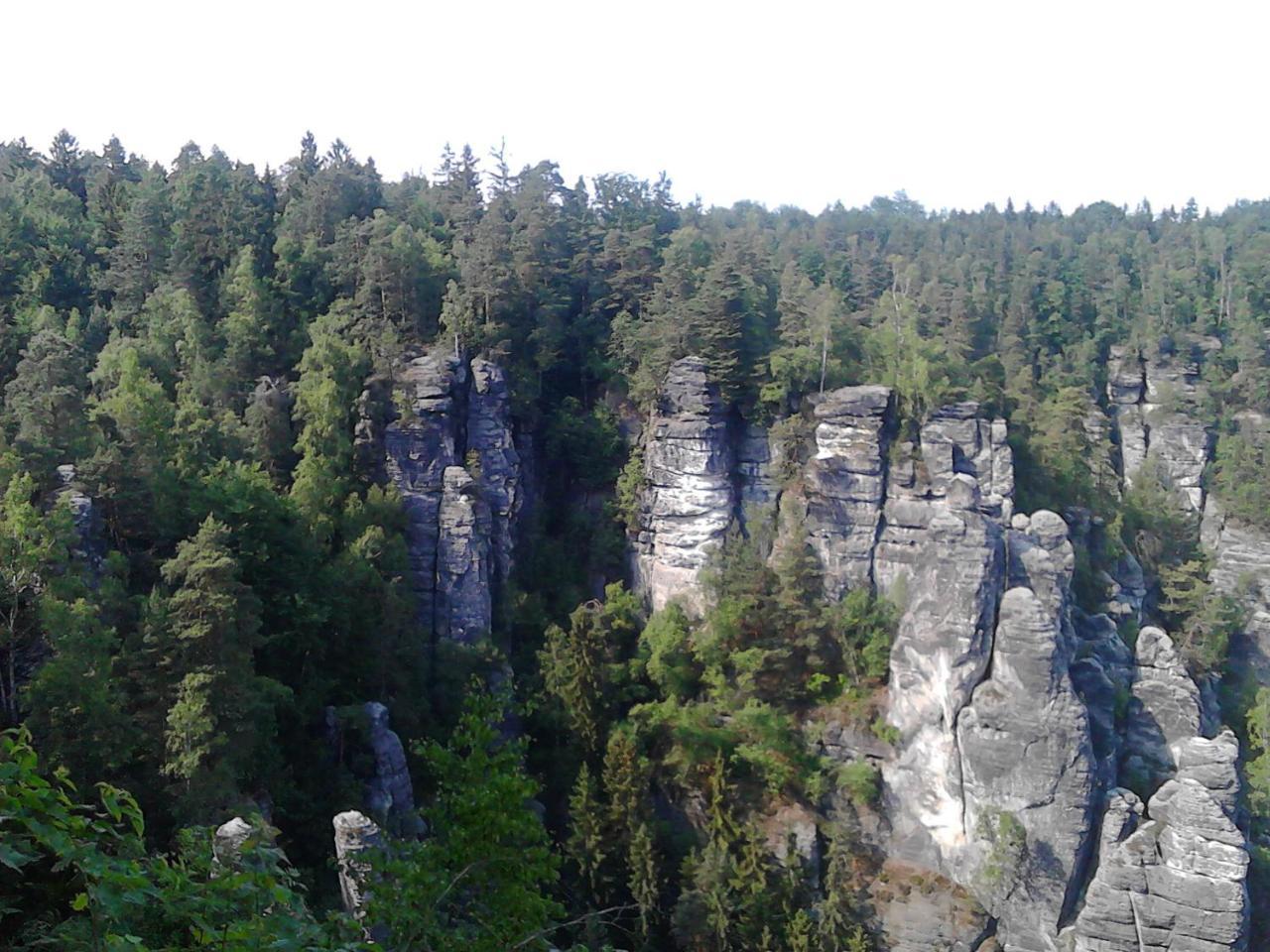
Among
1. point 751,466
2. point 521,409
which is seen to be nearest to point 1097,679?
point 751,466

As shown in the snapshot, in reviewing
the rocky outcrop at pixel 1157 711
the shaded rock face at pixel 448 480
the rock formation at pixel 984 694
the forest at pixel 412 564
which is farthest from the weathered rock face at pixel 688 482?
the rocky outcrop at pixel 1157 711

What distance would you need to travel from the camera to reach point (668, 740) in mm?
23453

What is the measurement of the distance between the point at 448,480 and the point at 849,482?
10.3 metres

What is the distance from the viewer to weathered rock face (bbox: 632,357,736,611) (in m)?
27.1

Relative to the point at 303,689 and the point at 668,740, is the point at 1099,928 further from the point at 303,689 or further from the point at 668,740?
the point at 303,689

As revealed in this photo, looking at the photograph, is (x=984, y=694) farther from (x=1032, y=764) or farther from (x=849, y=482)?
(x=849, y=482)

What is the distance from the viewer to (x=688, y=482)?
2733cm

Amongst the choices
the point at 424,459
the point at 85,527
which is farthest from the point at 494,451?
the point at 85,527

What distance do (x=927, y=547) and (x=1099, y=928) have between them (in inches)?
326

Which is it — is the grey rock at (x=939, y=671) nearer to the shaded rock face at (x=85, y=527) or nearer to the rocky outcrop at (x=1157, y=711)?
the rocky outcrop at (x=1157, y=711)

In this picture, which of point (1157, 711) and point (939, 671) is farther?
point (1157, 711)

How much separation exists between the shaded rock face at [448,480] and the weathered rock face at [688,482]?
168 inches

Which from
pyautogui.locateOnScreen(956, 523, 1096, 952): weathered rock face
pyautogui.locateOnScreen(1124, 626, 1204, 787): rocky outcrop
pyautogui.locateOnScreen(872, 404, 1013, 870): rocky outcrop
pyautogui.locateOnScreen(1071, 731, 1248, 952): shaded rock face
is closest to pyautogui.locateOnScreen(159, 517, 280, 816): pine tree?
pyautogui.locateOnScreen(872, 404, 1013, 870): rocky outcrop

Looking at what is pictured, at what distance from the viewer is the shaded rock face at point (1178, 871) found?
18.6 meters
